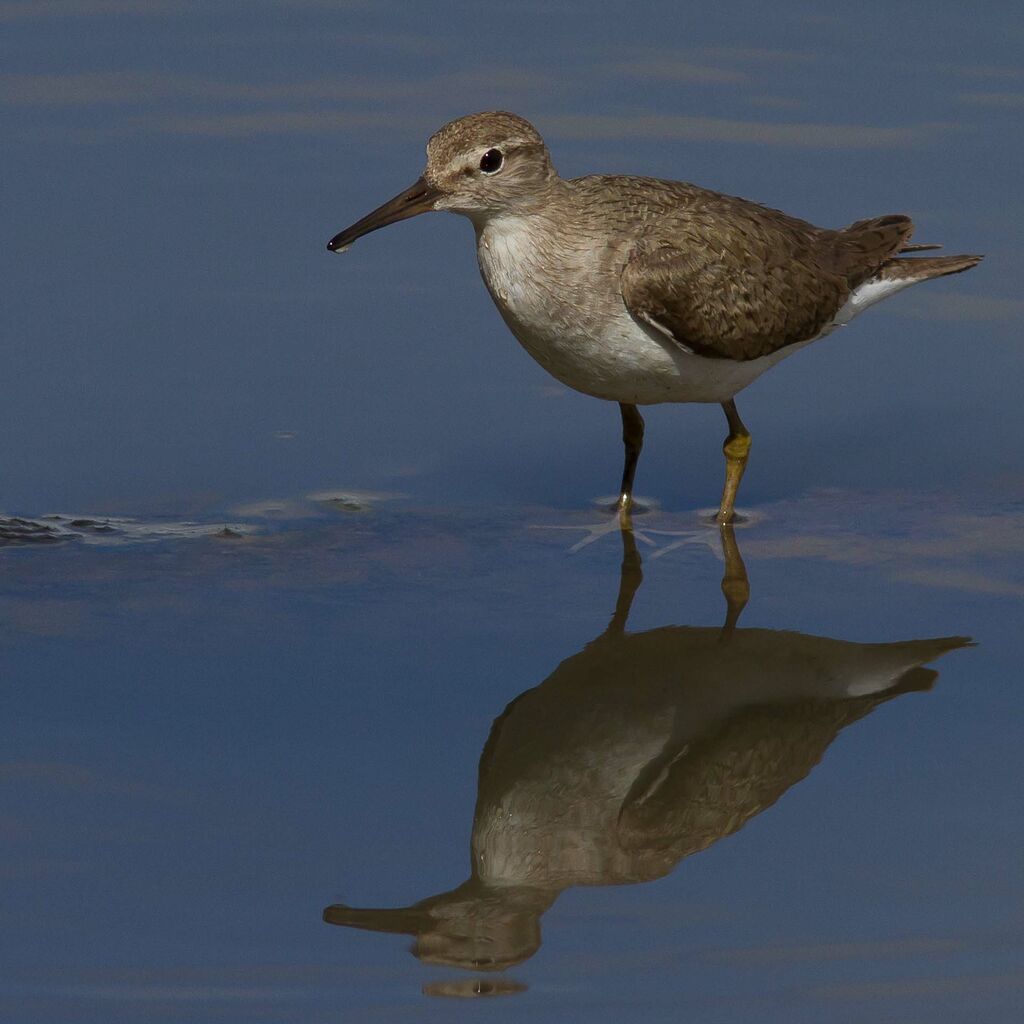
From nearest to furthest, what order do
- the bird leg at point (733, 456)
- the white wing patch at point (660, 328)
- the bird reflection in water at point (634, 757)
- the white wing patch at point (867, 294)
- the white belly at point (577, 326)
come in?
1. the bird reflection in water at point (634, 757)
2. the white belly at point (577, 326)
3. the white wing patch at point (660, 328)
4. the bird leg at point (733, 456)
5. the white wing patch at point (867, 294)

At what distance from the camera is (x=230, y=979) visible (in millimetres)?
5543

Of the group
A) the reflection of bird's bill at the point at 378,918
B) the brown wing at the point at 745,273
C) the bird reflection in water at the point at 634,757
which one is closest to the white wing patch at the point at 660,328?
the brown wing at the point at 745,273

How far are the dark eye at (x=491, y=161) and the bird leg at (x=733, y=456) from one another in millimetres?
1726

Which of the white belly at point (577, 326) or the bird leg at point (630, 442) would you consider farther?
the bird leg at point (630, 442)

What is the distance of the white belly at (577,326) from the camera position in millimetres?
8844

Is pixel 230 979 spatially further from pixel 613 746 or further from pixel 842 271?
pixel 842 271

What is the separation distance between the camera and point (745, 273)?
9672 mm

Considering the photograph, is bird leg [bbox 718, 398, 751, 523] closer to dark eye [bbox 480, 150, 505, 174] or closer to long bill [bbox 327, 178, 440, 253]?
dark eye [bbox 480, 150, 505, 174]

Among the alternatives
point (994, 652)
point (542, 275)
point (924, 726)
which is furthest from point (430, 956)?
point (542, 275)

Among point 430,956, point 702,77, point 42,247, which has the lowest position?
point 430,956

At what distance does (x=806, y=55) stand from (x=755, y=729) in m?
7.52

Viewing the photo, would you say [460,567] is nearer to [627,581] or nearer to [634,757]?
[627,581]

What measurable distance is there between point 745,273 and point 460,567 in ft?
7.26

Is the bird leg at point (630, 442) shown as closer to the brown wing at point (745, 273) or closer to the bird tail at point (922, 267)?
the brown wing at point (745, 273)
